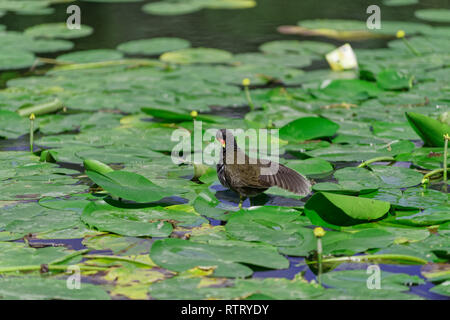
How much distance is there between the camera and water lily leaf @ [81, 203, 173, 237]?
304 centimetres

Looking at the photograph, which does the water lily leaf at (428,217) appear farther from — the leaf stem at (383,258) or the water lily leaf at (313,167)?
the water lily leaf at (313,167)

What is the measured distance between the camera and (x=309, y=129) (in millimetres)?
4367

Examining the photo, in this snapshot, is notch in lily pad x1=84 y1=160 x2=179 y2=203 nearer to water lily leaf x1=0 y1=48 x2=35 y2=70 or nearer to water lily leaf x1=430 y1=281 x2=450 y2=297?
water lily leaf x1=430 y1=281 x2=450 y2=297

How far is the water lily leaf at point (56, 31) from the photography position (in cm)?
705

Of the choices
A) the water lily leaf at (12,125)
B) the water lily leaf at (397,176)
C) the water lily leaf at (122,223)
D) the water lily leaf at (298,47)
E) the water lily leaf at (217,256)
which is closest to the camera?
the water lily leaf at (217,256)

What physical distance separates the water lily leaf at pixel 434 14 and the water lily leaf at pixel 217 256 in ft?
17.5

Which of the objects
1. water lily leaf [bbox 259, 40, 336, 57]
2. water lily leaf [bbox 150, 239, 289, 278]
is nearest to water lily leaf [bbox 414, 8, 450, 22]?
water lily leaf [bbox 259, 40, 336, 57]

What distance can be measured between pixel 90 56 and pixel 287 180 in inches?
135

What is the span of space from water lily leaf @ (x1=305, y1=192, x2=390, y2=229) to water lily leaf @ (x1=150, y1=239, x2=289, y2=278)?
32cm

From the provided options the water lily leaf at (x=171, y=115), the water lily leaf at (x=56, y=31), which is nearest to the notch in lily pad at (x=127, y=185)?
the water lily leaf at (x=171, y=115)

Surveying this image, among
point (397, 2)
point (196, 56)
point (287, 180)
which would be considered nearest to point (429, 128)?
point (287, 180)

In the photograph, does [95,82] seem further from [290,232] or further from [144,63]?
[290,232]
